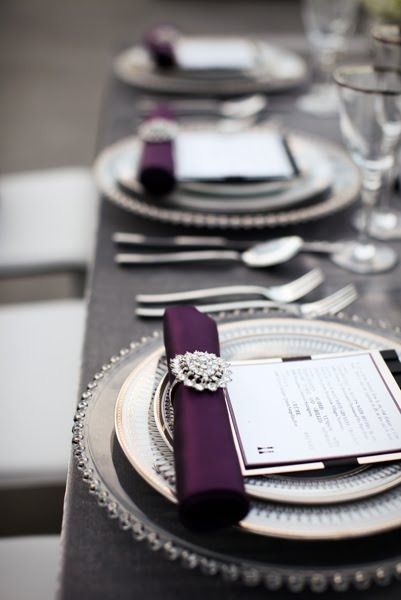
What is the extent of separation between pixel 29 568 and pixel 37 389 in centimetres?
28

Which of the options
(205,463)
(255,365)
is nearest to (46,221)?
(255,365)

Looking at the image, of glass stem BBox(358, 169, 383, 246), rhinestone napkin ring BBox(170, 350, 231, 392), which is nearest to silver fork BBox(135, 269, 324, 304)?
glass stem BBox(358, 169, 383, 246)

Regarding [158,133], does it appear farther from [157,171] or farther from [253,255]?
[253,255]

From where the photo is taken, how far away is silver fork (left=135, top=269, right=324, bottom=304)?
2.49 ft

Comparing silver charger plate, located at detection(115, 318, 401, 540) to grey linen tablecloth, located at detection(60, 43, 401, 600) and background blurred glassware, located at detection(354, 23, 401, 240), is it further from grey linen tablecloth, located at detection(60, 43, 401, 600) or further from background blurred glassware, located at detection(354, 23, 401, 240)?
background blurred glassware, located at detection(354, 23, 401, 240)

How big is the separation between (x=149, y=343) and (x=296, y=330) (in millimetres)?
129

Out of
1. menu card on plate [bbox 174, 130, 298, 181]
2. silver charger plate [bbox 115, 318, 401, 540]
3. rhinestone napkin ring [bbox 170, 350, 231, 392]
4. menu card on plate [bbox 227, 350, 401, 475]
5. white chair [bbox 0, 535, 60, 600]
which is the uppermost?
menu card on plate [bbox 174, 130, 298, 181]

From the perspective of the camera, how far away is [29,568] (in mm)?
753

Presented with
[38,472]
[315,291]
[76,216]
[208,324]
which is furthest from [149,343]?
[76,216]

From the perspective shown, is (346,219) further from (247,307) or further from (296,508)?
(296,508)

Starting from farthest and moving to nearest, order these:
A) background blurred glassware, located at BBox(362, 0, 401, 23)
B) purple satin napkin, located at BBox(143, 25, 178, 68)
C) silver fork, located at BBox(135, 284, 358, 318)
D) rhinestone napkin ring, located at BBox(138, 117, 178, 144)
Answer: purple satin napkin, located at BBox(143, 25, 178, 68) < background blurred glassware, located at BBox(362, 0, 401, 23) < rhinestone napkin ring, located at BBox(138, 117, 178, 144) < silver fork, located at BBox(135, 284, 358, 318)

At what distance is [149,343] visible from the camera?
2.14 feet

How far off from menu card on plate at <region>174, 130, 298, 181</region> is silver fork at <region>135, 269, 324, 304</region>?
188 mm

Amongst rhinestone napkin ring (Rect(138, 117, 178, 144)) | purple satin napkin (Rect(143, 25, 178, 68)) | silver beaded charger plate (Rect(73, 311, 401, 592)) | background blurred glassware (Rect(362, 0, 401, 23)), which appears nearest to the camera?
silver beaded charger plate (Rect(73, 311, 401, 592))
